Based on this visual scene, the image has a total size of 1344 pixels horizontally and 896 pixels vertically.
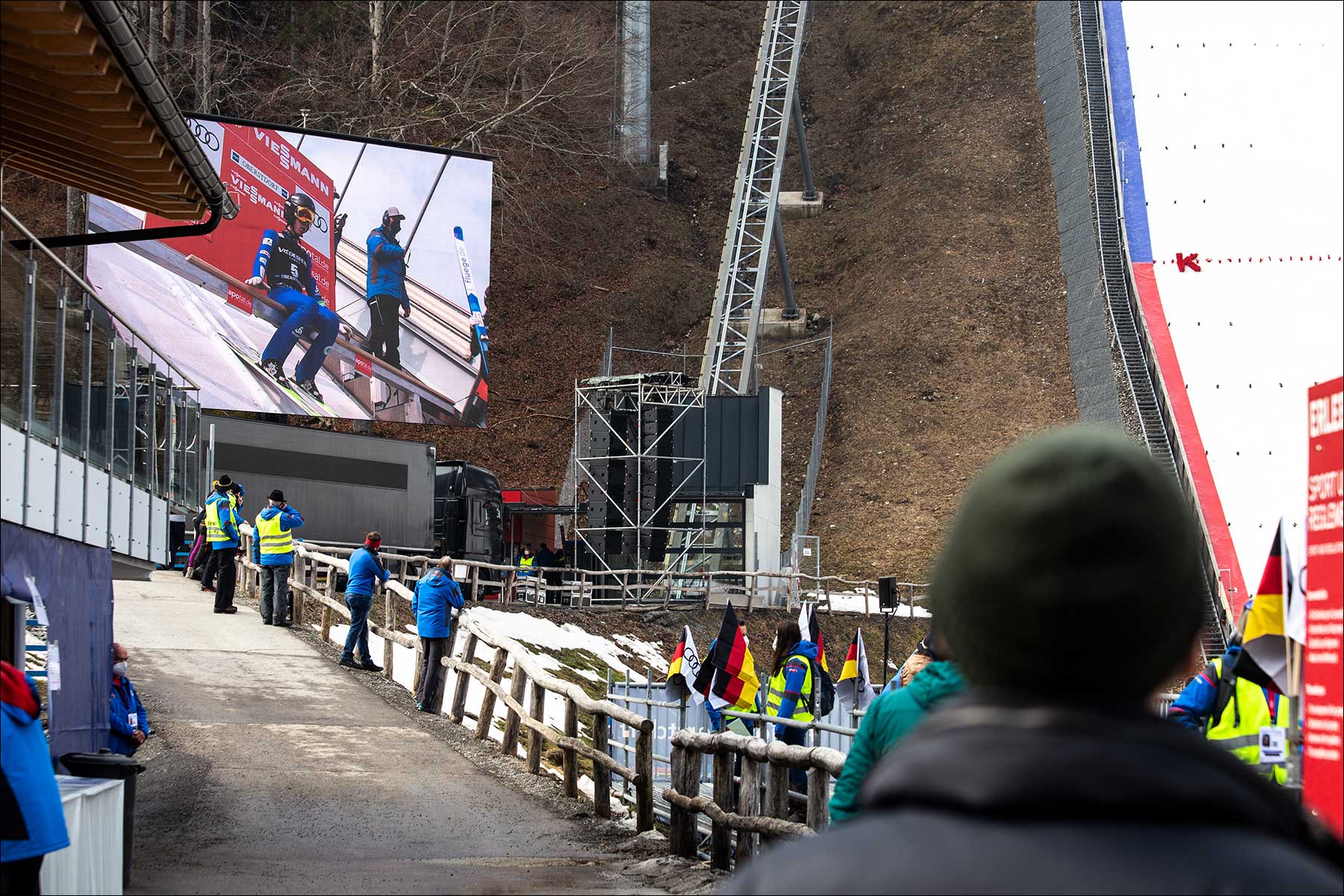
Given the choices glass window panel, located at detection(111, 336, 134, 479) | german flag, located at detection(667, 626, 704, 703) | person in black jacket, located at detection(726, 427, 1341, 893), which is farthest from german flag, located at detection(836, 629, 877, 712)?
person in black jacket, located at detection(726, 427, 1341, 893)

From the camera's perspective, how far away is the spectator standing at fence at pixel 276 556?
20359 millimetres

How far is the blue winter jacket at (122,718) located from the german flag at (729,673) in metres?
4.99

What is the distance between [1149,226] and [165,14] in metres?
27.6

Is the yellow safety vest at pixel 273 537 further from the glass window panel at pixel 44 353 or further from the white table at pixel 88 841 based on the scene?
the white table at pixel 88 841

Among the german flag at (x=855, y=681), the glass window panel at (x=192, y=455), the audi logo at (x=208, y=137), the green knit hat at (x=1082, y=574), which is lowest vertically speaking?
the german flag at (x=855, y=681)

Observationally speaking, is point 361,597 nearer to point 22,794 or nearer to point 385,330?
point 22,794

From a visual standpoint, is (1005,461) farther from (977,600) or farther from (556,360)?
(556,360)

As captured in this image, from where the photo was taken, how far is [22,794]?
6086 mm

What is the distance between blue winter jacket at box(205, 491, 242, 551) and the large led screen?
8.34 m

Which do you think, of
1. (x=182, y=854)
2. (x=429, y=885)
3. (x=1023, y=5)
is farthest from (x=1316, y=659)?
(x=1023, y=5)

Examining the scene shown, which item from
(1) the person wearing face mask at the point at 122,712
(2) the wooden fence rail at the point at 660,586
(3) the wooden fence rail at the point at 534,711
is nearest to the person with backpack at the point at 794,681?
(3) the wooden fence rail at the point at 534,711

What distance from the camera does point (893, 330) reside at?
45.4m

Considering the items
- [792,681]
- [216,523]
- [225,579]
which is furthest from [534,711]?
[216,523]

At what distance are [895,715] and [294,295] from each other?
90.8 feet
